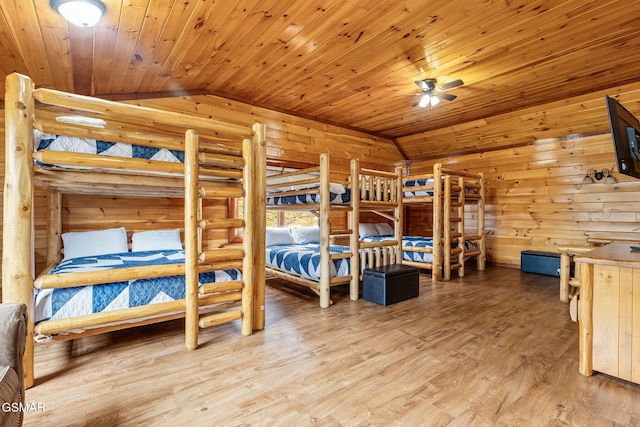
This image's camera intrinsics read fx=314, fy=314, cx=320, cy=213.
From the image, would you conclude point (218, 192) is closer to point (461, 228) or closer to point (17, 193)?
point (17, 193)

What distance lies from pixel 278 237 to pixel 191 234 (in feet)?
8.17

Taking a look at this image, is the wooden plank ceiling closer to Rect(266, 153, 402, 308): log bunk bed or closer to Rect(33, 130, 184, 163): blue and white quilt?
Rect(33, 130, 184, 163): blue and white quilt

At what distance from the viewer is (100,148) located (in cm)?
197

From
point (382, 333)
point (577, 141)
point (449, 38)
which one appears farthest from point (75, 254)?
point (577, 141)

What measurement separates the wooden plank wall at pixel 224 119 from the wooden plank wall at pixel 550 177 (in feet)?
5.23

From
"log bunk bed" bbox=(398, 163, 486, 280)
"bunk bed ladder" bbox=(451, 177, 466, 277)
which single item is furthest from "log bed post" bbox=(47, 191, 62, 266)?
"bunk bed ladder" bbox=(451, 177, 466, 277)

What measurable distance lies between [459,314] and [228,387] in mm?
2157

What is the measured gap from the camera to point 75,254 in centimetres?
315

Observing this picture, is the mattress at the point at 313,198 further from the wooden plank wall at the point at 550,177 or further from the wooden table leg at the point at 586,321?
the wooden plank wall at the point at 550,177

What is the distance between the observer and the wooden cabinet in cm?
169

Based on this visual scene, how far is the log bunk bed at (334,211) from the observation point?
3205 mm

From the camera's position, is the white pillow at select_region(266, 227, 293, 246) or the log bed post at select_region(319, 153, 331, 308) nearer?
the log bed post at select_region(319, 153, 331, 308)

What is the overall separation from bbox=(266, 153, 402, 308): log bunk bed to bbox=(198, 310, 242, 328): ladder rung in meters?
1.03

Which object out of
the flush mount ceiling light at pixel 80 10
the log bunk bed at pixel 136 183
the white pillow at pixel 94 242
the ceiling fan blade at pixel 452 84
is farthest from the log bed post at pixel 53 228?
the ceiling fan blade at pixel 452 84
